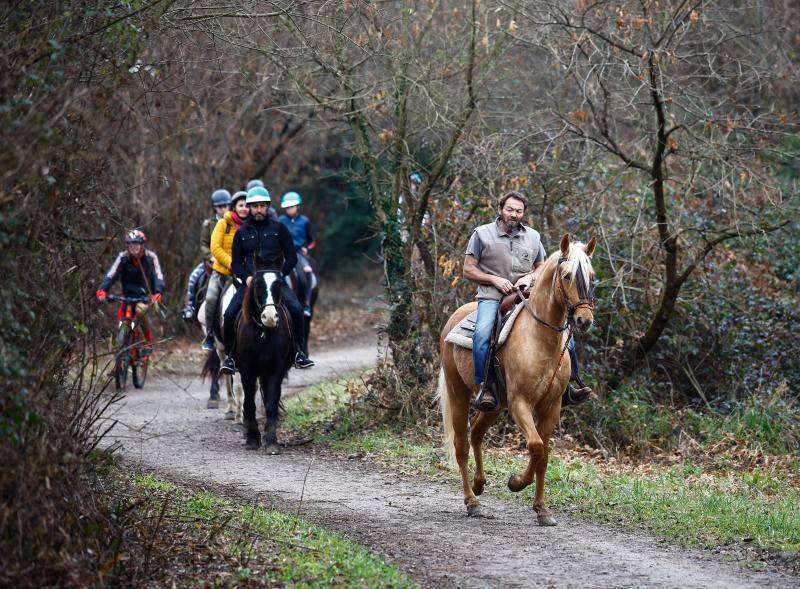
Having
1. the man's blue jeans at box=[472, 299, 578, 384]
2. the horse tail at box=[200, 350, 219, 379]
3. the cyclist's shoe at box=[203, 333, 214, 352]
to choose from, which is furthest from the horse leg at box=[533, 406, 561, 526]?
the horse tail at box=[200, 350, 219, 379]

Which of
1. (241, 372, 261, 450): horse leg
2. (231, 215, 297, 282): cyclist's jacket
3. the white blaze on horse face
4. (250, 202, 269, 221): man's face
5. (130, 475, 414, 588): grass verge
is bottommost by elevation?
(130, 475, 414, 588): grass verge

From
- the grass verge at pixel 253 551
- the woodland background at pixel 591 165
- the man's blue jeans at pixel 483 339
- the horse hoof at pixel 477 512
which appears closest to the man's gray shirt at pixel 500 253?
the man's blue jeans at pixel 483 339

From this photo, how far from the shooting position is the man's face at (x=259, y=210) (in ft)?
42.2

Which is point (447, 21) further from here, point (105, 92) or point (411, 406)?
point (105, 92)

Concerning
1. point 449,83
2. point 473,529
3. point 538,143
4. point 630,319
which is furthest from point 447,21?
point 473,529

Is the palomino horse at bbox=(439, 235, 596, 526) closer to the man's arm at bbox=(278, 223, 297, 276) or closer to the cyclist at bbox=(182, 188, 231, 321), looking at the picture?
the man's arm at bbox=(278, 223, 297, 276)

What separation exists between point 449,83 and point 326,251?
76.4ft

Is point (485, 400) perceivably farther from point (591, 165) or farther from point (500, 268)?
point (591, 165)

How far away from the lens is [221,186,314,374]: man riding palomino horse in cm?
1295

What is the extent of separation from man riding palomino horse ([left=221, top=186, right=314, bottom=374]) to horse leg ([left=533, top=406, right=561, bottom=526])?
4.75 metres

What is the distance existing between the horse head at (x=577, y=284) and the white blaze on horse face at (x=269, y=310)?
4724mm

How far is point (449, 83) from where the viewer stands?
15.1m

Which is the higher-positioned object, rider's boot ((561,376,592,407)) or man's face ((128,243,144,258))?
man's face ((128,243,144,258))

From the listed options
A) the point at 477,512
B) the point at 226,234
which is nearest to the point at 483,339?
the point at 477,512
